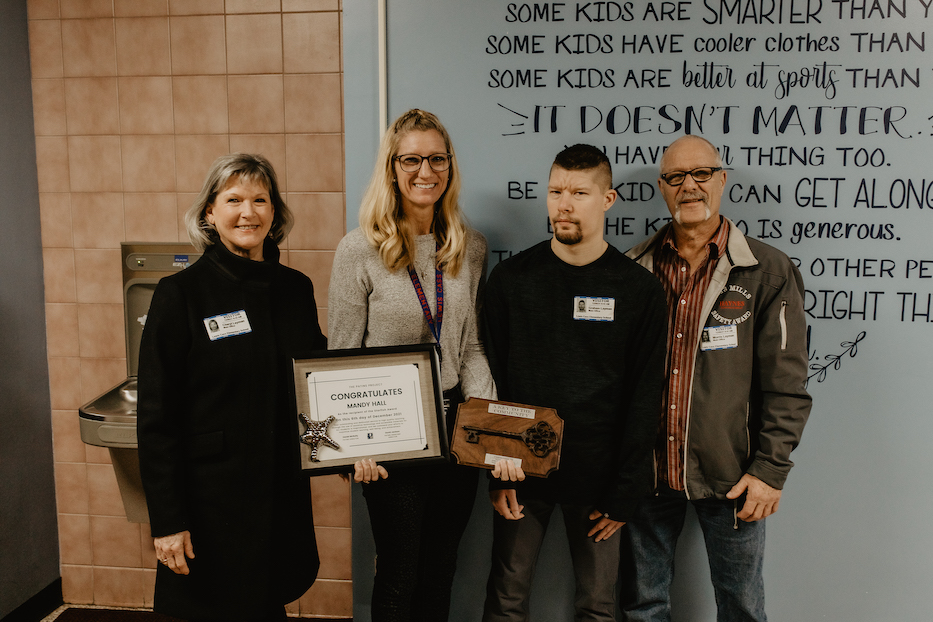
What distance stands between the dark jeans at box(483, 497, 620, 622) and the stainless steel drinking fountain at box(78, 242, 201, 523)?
4.29 ft

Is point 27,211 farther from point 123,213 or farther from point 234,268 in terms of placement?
point 234,268

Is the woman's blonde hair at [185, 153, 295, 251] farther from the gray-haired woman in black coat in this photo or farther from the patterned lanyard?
the patterned lanyard

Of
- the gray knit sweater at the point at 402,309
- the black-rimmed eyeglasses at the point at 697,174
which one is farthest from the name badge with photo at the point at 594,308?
the black-rimmed eyeglasses at the point at 697,174

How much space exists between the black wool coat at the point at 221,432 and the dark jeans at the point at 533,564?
2.12 feet

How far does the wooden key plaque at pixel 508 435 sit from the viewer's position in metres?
1.52

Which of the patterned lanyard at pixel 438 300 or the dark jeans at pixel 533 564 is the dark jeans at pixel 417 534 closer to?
the dark jeans at pixel 533 564

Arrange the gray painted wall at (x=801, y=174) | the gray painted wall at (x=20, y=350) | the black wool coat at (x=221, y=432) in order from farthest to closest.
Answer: the gray painted wall at (x=20, y=350)
the gray painted wall at (x=801, y=174)
the black wool coat at (x=221, y=432)

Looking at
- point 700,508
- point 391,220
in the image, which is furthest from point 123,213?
point 700,508

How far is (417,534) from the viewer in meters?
1.59

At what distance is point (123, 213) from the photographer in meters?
2.36

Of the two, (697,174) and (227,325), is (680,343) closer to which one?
(697,174)

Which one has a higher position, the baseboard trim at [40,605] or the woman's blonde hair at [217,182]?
the woman's blonde hair at [217,182]

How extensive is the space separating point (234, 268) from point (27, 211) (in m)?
1.51

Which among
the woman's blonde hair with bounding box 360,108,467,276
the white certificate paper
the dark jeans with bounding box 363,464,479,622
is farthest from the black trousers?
the woman's blonde hair with bounding box 360,108,467,276
